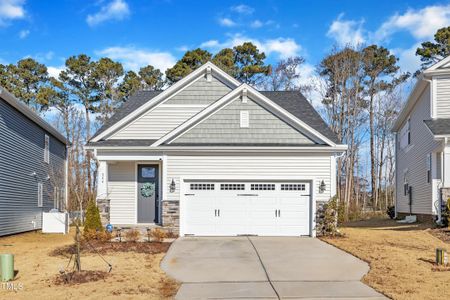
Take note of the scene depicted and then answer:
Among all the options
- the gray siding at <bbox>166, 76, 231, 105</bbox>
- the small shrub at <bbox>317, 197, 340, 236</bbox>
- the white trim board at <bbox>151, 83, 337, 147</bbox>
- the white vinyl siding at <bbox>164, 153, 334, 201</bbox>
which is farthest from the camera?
the gray siding at <bbox>166, 76, 231, 105</bbox>

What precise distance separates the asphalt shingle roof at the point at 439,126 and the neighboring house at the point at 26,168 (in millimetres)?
16158

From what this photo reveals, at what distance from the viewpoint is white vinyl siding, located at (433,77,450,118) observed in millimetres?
20000

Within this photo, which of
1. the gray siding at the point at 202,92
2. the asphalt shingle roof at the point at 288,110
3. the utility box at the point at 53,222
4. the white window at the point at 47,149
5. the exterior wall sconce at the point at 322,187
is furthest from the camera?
the white window at the point at 47,149

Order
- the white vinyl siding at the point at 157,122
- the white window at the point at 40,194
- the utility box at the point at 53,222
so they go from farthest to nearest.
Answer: the white window at the point at 40,194 < the utility box at the point at 53,222 < the white vinyl siding at the point at 157,122

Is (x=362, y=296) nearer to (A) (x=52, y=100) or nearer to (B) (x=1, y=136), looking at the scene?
(B) (x=1, y=136)

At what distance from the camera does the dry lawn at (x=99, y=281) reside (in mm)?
8883

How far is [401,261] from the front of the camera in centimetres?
1182

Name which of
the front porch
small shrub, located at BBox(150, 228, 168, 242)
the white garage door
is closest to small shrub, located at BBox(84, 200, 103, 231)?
the front porch

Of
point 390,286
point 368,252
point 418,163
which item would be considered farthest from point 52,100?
point 390,286

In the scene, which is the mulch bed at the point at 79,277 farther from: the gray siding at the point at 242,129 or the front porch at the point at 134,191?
the front porch at the point at 134,191

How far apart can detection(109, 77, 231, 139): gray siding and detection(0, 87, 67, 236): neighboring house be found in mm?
4094

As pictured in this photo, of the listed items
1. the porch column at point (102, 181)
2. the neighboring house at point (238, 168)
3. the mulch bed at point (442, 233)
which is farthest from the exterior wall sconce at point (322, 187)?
the porch column at point (102, 181)

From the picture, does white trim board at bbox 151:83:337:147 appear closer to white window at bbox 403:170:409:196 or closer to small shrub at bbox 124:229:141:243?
small shrub at bbox 124:229:141:243

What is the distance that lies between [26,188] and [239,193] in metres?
10.1
